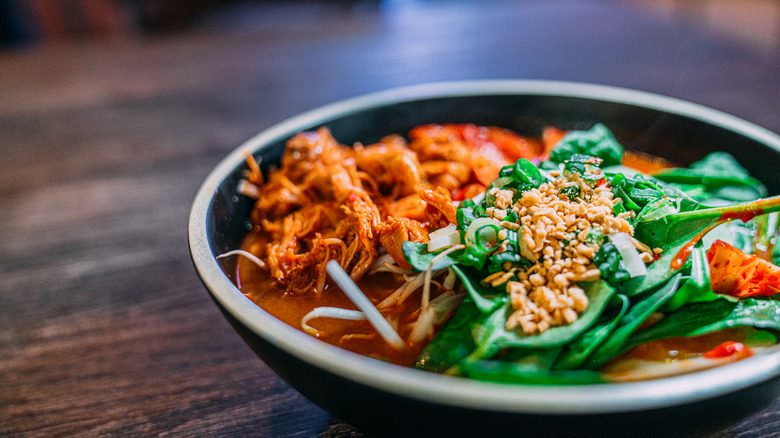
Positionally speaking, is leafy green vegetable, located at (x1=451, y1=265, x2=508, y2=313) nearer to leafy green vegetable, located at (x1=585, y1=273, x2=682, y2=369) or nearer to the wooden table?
leafy green vegetable, located at (x1=585, y1=273, x2=682, y2=369)

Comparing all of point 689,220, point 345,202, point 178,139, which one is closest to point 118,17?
point 178,139

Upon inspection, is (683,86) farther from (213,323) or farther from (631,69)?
(213,323)

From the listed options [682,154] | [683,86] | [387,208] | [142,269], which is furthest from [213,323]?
[683,86]

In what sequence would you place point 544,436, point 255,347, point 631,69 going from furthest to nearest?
point 631,69
point 255,347
point 544,436

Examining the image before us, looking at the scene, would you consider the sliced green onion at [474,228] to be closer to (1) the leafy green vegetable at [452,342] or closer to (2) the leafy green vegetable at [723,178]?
(1) the leafy green vegetable at [452,342]

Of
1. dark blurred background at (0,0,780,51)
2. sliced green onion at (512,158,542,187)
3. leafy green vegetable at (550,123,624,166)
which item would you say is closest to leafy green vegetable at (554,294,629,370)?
sliced green onion at (512,158,542,187)
